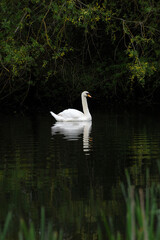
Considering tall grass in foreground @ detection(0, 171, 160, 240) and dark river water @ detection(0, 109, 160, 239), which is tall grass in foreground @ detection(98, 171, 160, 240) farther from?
dark river water @ detection(0, 109, 160, 239)

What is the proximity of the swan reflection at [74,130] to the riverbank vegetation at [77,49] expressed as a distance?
192 cm

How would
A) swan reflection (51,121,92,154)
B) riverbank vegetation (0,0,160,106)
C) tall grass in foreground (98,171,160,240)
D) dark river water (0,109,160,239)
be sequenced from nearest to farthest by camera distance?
tall grass in foreground (98,171,160,240)
dark river water (0,109,160,239)
swan reflection (51,121,92,154)
riverbank vegetation (0,0,160,106)

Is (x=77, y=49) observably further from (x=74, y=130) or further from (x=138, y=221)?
(x=138, y=221)

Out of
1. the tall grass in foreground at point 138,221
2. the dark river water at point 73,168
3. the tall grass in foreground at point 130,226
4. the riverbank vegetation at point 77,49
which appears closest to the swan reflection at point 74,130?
the dark river water at point 73,168

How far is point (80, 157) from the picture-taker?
11.0 m

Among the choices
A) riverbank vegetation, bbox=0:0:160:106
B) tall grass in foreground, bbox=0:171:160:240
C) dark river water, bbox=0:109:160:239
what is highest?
riverbank vegetation, bbox=0:0:160:106

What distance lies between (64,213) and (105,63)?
18526 millimetres

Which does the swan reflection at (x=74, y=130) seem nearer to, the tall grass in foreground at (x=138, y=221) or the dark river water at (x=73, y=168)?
the dark river water at (x=73, y=168)

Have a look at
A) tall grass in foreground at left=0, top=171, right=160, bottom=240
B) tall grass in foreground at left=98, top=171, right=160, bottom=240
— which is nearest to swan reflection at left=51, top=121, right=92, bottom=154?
tall grass in foreground at left=0, top=171, right=160, bottom=240

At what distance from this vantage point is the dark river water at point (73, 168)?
683cm

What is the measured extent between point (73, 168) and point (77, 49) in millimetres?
14208

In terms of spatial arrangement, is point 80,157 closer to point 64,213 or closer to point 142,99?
point 64,213

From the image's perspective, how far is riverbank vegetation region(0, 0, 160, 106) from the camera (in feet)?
59.6

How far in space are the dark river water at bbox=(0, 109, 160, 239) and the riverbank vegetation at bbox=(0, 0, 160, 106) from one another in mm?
2519
